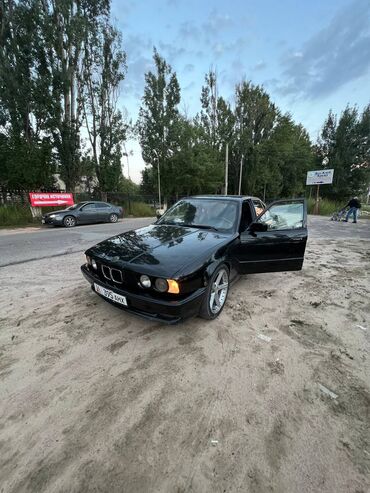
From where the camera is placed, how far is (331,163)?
91.8 feet

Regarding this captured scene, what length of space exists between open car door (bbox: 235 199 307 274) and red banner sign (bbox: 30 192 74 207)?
46.6ft

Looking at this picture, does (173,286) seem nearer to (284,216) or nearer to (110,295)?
(110,295)

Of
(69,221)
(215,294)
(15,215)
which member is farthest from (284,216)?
(15,215)

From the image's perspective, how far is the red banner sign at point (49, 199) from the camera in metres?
13.7

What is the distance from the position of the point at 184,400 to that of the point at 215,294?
127cm

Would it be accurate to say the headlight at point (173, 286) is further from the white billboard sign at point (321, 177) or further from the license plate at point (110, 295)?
the white billboard sign at point (321, 177)

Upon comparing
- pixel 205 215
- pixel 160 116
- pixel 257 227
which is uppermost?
pixel 160 116

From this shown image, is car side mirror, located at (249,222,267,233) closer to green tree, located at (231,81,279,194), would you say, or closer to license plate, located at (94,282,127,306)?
license plate, located at (94,282,127,306)

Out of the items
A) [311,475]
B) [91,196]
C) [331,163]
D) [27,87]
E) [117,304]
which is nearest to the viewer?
[311,475]

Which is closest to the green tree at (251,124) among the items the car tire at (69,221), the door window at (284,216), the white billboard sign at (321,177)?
the white billboard sign at (321,177)

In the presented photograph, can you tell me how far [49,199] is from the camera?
14.4m

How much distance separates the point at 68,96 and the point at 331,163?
2782 centimetres

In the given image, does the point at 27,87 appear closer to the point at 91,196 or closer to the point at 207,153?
the point at 91,196

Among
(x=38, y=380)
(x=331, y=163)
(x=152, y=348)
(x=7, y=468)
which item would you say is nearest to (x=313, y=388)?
(x=152, y=348)
